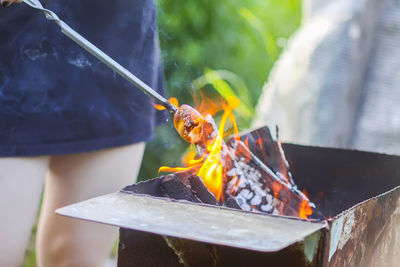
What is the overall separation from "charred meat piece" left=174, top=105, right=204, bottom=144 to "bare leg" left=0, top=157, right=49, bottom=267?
44 cm

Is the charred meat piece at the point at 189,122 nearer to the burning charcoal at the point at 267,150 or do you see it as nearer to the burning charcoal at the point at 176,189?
the burning charcoal at the point at 176,189

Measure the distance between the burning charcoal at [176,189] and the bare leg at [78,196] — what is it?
436 millimetres

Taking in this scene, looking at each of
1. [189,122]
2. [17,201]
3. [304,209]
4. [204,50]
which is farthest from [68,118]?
[204,50]

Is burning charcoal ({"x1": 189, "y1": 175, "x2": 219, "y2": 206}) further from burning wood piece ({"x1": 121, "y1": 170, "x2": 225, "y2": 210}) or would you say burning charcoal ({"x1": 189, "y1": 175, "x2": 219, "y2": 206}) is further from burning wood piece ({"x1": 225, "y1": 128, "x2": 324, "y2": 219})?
burning wood piece ({"x1": 225, "y1": 128, "x2": 324, "y2": 219})

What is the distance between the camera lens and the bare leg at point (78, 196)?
1789 millimetres

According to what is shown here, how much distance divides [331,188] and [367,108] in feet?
4.84

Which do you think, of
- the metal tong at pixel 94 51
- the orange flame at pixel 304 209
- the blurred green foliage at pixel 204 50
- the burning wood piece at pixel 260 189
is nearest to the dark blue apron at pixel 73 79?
the metal tong at pixel 94 51

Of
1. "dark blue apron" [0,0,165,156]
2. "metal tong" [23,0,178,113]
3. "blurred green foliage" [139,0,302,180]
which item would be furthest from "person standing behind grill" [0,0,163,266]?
"blurred green foliage" [139,0,302,180]

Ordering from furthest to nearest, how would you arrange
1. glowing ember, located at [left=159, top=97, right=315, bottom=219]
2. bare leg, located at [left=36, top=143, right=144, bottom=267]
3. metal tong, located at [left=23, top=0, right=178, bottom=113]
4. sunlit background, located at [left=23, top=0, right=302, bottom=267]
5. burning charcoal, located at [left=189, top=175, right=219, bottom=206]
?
1. sunlit background, located at [left=23, top=0, right=302, bottom=267]
2. bare leg, located at [left=36, top=143, right=144, bottom=267]
3. glowing ember, located at [left=159, top=97, right=315, bottom=219]
4. burning charcoal, located at [left=189, top=175, right=219, bottom=206]
5. metal tong, located at [left=23, top=0, right=178, bottom=113]

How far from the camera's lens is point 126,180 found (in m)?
1.89

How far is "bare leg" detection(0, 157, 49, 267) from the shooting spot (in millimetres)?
1573

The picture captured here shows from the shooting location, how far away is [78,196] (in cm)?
179

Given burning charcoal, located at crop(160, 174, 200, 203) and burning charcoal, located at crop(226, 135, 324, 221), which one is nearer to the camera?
burning charcoal, located at crop(160, 174, 200, 203)

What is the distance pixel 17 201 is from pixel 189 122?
1.78ft
